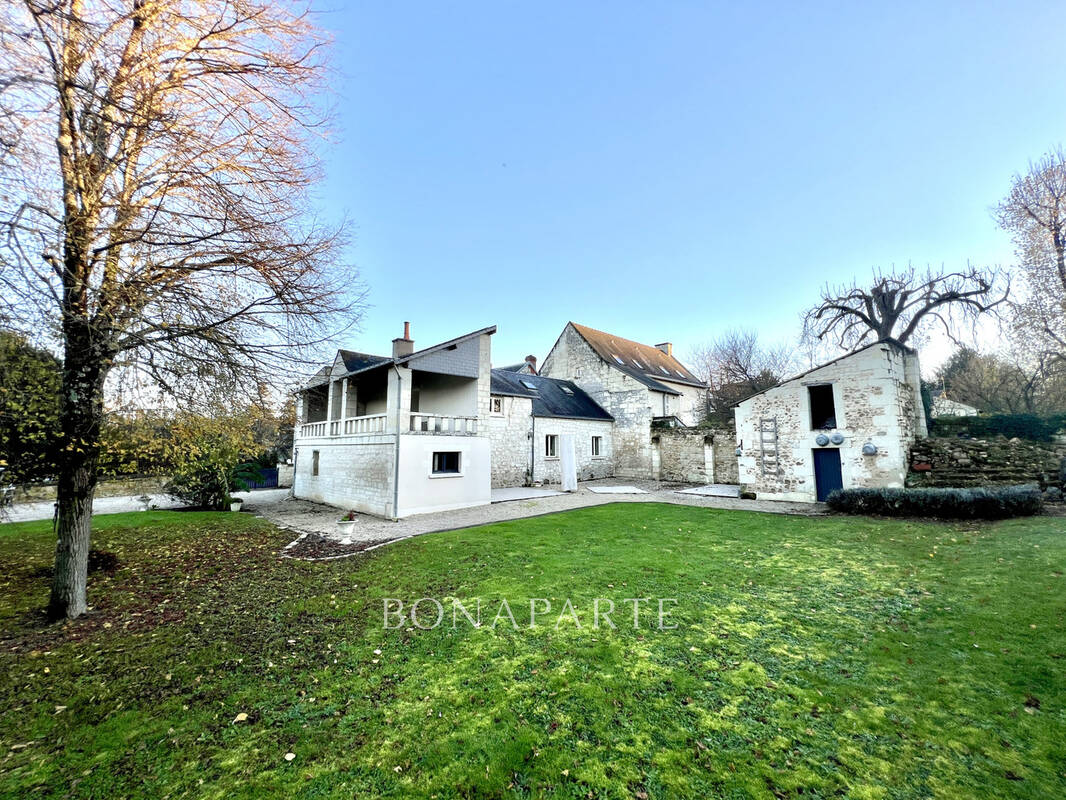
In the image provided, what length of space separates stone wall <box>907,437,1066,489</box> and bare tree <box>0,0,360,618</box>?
17325 millimetres

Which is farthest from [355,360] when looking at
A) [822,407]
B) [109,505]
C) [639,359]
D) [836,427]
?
[639,359]

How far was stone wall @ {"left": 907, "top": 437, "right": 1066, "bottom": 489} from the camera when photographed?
1141 cm

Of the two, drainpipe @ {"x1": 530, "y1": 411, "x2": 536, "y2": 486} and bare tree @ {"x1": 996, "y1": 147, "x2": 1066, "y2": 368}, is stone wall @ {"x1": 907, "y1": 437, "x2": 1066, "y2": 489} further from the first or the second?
drainpipe @ {"x1": 530, "y1": 411, "x2": 536, "y2": 486}

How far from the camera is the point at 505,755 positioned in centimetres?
265

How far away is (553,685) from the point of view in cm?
344

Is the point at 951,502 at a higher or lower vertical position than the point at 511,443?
lower

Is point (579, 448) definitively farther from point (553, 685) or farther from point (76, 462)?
point (76, 462)

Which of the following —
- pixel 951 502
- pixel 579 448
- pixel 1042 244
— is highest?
pixel 1042 244

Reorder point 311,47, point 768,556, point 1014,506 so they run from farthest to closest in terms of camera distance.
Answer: point 1014,506 → point 768,556 → point 311,47

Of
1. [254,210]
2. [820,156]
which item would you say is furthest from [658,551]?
[820,156]

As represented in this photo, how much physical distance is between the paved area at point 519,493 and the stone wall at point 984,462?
12384 millimetres

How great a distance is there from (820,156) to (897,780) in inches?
611

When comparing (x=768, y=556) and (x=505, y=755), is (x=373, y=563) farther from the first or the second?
(x=768, y=556)

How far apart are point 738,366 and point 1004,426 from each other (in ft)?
62.8
